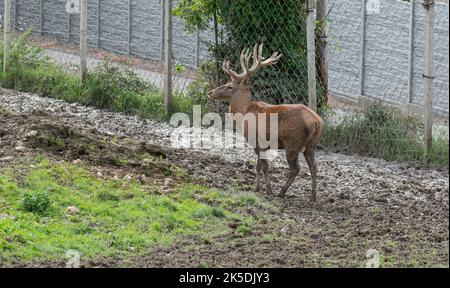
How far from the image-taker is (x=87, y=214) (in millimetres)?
11156

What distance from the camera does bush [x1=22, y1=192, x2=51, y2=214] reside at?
1091 cm

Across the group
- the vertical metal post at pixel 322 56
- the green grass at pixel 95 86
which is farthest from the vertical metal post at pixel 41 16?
the vertical metal post at pixel 322 56

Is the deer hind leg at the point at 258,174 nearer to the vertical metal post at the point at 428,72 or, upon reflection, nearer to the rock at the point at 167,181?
the rock at the point at 167,181

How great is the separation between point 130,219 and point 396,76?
29.0 feet

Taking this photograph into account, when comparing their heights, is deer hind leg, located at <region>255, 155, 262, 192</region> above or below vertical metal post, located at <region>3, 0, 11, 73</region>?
below

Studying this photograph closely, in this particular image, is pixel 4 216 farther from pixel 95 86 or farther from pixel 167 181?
pixel 95 86

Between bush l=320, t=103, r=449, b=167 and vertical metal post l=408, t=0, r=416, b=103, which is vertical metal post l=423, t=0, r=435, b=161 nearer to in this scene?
bush l=320, t=103, r=449, b=167

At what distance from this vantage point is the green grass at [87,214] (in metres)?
10.1

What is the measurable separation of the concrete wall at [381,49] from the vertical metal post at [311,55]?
2759 millimetres

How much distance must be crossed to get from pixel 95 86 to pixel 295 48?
3.26 m

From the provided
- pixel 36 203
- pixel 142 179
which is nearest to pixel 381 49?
pixel 142 179

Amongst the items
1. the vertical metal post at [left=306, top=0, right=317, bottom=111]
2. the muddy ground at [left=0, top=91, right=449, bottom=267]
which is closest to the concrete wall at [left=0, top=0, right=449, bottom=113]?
the muddy ground at [left=0, top=91, right=449, bottom=267]

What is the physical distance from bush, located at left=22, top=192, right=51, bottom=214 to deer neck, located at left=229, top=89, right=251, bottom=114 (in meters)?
3.14

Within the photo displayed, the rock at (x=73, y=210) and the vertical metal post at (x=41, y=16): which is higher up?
the vertical metal post at (x=41, y=16)
